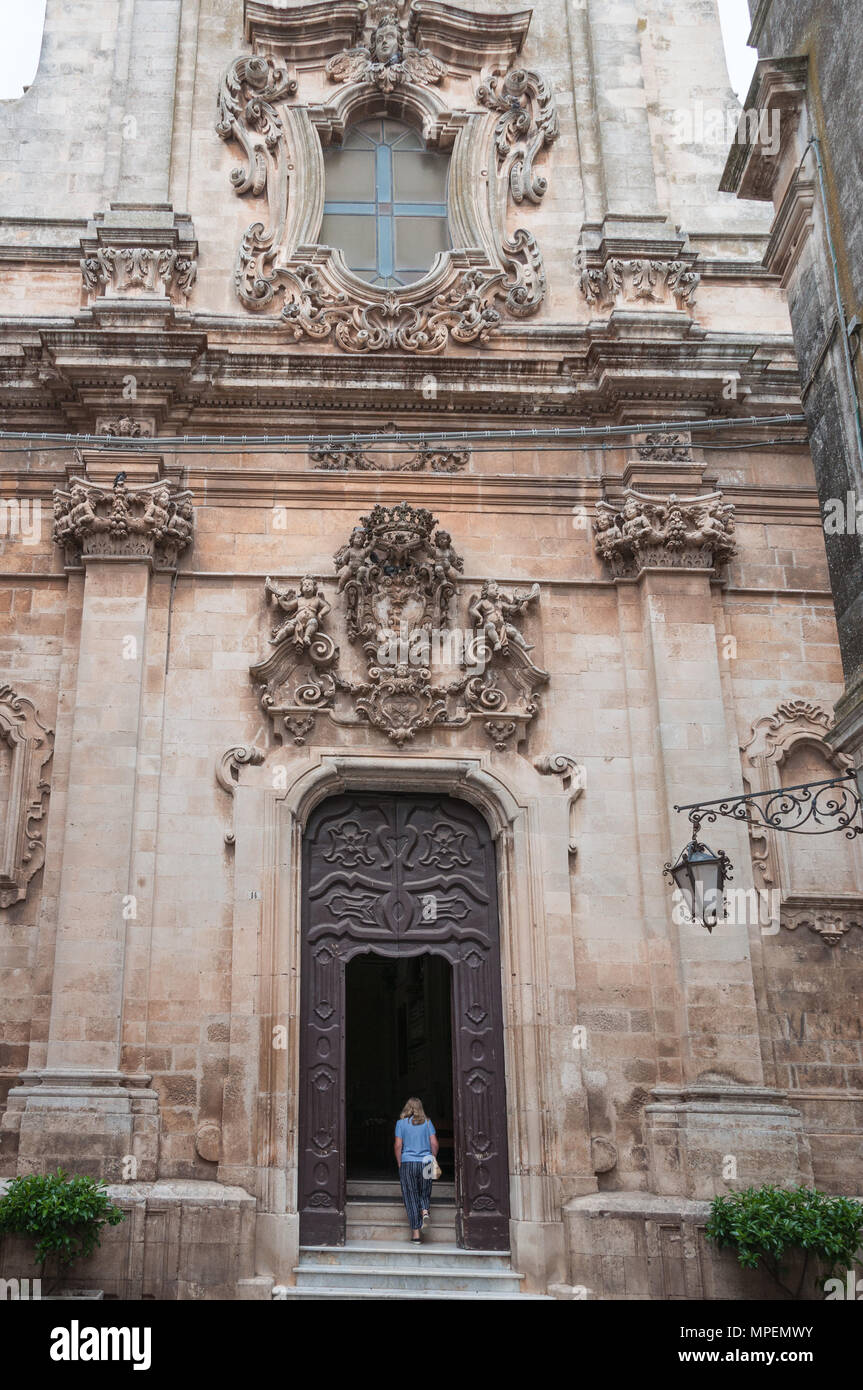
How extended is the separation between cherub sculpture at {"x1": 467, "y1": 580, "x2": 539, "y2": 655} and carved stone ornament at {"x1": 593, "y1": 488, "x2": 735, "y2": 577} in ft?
3.04

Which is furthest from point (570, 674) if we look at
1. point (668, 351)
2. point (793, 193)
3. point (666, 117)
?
point (666, 117)

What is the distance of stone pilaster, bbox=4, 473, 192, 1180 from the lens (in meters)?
10.6

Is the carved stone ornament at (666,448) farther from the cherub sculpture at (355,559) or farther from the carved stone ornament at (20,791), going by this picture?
the carved stone ornament at (20,791)

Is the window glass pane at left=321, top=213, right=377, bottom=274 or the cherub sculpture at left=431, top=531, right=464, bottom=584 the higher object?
the window glass pane at left=321, top=213, right=377, bottom=274

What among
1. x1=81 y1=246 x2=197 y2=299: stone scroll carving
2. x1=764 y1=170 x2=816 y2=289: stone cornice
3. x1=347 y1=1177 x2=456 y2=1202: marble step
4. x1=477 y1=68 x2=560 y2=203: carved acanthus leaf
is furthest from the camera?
x1=477 y1=68 x2=560 y2=203: carved acanthus leaf

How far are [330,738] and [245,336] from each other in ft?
14.4

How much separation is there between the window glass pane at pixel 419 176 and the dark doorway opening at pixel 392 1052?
8834 millimetres

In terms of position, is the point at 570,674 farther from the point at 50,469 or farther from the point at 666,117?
the point at 666,117

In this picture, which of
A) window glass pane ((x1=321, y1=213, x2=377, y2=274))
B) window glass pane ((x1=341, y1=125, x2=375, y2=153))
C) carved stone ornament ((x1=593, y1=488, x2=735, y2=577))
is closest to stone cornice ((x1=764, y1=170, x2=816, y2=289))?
carved stone ornament ((x1=593, y1=488, x2=735, y2=577))

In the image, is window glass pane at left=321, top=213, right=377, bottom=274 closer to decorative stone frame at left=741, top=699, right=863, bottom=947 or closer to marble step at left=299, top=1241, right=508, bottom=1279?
decorative stone frame at left=741, top=699, right=863, bottom=947

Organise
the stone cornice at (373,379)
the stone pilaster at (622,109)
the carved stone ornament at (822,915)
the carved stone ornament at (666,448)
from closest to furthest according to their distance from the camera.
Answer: the carved stone ornament at (822,915), the stone cornice at (373,379), the carved stone ornament at (666,448), the stone pilaster at (622,109)

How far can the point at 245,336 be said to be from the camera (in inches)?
537

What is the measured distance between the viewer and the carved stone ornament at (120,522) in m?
12.4

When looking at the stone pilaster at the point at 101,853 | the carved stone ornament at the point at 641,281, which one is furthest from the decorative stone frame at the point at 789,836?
the stone pilaster at the point at 101,853
